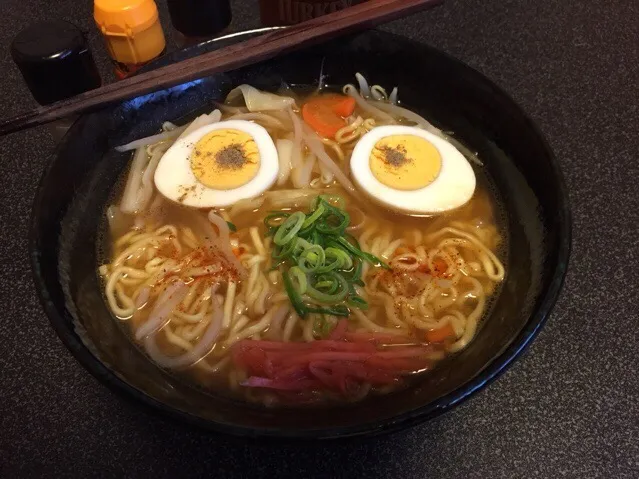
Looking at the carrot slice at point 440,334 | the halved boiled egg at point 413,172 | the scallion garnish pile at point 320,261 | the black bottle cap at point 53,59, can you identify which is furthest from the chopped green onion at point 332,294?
the black bottle cap at point 53,59

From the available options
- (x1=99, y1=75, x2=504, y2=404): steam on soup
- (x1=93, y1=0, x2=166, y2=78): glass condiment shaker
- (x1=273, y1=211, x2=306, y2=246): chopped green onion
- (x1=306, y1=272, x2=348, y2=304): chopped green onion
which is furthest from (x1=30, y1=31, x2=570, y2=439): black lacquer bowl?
(x1=273, y1=211, x2=306, y2=246): chopped green onion

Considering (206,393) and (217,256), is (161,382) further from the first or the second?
(217,256)

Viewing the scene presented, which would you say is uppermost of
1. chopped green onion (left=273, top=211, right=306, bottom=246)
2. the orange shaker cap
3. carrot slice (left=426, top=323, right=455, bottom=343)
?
the orange shaker cap

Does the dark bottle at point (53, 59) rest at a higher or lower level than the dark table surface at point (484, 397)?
higher

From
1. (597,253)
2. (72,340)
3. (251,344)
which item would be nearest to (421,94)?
(597,253)

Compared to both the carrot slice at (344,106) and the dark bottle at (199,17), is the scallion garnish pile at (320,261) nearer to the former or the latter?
the carrot slice at (344,106)

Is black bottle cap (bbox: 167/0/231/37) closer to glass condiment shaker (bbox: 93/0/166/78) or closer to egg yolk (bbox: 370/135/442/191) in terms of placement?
glass condiment shaker (bbox: 93/0/166/78)
